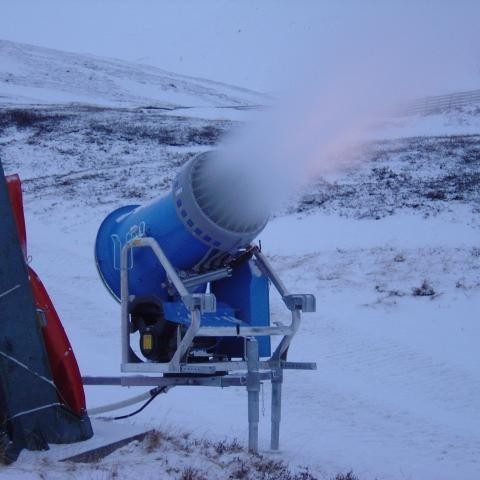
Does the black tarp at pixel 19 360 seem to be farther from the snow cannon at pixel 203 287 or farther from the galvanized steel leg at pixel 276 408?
the galvanized steel leg at pixel 276 408

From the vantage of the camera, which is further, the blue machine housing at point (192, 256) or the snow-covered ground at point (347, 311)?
the snow-covered ground at point (347, 311)

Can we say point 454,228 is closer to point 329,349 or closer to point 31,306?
point 329,349

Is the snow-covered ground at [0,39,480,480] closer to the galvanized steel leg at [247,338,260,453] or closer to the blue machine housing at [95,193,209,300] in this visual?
the galvanized steel leg at [247,338,260,453]

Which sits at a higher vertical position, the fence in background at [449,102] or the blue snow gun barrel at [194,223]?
the fence in background at [449,102]

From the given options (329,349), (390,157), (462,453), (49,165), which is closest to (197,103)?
(49,165)

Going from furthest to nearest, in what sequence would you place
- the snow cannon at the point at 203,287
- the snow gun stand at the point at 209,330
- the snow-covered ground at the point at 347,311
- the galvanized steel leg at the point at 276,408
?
the snow-covered ground at the point at 347,311 → the galvanized steel leg at the point at 276,408 → the snow cannon at the point at 203,287 → the snow gun stand at the point at 209,330

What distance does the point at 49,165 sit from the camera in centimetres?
2884

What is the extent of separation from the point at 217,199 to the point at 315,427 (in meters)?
3.02

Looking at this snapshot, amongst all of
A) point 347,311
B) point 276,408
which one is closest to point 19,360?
point 276,408

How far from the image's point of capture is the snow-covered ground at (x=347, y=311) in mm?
6977

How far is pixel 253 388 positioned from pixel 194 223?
1326mm

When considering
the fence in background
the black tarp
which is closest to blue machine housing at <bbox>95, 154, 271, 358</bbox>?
the black tarp

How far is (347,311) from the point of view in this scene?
1197cm

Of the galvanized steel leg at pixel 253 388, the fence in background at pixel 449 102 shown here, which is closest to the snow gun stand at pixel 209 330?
the galvanized steel leg at pixel 253 388
